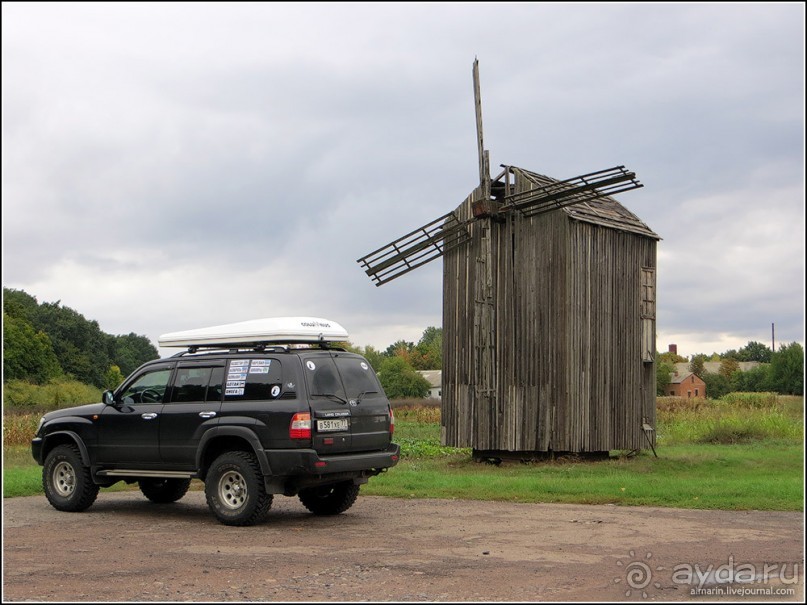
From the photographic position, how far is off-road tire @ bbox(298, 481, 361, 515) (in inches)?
544

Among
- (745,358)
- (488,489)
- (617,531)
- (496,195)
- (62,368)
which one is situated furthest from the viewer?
(745,358)

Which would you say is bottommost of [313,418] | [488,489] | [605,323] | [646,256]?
[488,489]

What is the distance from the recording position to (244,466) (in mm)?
12250

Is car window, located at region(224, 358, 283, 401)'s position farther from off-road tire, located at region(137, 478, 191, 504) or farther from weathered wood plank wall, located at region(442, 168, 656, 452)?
weathered wood plank wall, located at region(442, 168, 656, 452)

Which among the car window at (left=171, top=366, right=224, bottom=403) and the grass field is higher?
the car window at (left=171, top=366, right=224, bottom=403)

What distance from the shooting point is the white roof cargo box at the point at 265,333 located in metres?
12.9

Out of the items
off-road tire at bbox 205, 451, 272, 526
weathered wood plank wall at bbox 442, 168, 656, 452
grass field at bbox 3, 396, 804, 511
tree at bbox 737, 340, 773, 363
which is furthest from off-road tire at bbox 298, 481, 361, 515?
tree at bbox 737, 340, 773, 363

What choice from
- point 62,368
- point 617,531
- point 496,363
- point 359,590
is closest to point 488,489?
point 617,531

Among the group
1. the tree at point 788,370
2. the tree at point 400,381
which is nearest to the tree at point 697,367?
the tree at point 788,370

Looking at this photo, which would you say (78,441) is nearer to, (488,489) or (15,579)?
(15,579)

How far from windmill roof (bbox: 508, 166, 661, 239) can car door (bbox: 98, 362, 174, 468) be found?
12285 mm

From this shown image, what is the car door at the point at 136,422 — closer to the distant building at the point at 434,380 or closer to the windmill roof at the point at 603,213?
the windmill roof at the point at 603,213

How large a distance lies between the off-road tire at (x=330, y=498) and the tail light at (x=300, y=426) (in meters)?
2.02

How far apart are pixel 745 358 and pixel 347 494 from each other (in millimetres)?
124093
